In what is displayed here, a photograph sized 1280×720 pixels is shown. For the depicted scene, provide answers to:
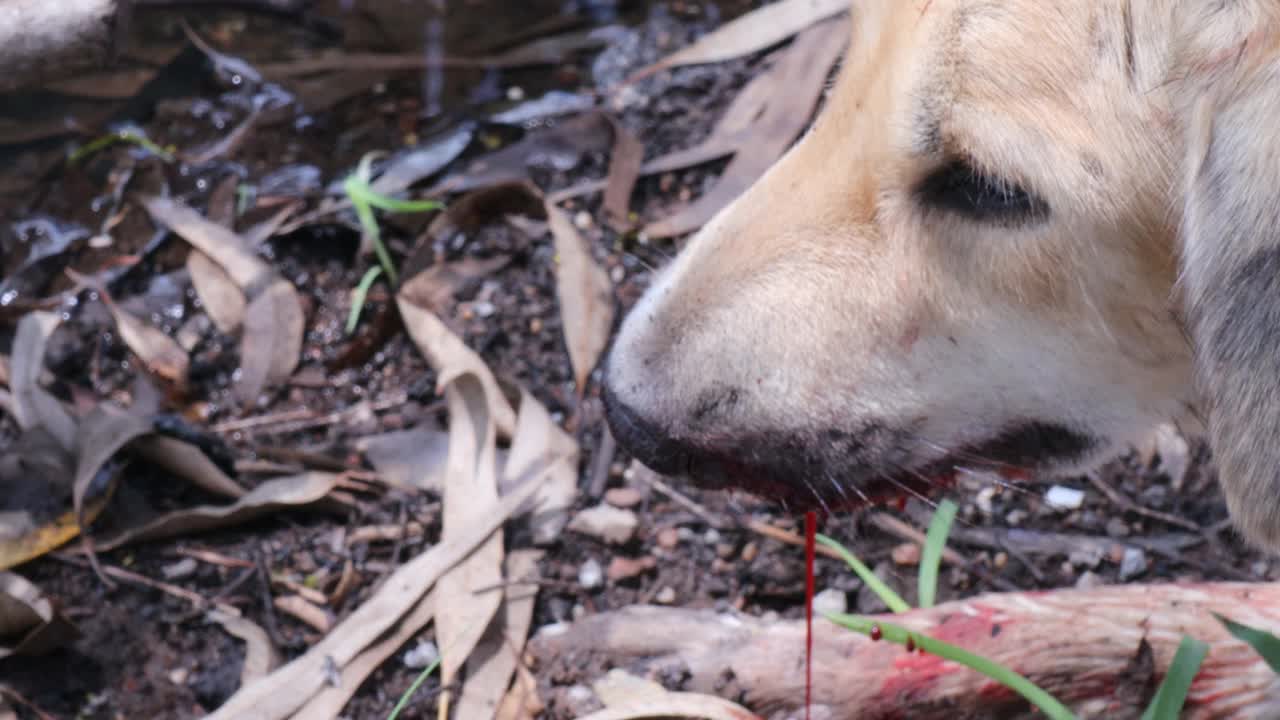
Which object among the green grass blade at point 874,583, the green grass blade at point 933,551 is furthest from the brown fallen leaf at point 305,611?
the green grass blade at point 933,551

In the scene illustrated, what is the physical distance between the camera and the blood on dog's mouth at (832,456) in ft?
7.63

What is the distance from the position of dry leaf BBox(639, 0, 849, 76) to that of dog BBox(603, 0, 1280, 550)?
93.7 inches

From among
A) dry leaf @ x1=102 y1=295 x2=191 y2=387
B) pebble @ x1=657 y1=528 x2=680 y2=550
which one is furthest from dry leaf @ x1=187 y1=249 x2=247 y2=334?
pebble @ x1=657 y1=528 x2=680 y2=550

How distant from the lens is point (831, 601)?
9.82 feet

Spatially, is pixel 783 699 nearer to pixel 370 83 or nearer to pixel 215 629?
pixel 215 629

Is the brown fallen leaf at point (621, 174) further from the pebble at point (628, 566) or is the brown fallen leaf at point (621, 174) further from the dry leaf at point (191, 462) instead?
the dry leaf at point (191, 462)

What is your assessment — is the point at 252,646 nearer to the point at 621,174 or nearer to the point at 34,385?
the point at 34,385

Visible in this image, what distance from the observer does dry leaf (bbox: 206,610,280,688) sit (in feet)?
9.37

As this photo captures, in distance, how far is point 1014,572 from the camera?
308 centimetres

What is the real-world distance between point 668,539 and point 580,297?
0.82m

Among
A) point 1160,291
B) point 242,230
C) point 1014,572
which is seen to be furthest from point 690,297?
point 242,230

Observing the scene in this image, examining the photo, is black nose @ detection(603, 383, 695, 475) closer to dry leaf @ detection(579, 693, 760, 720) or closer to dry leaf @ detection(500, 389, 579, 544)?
dry leaf @ detection(579, 693, 760, 720)

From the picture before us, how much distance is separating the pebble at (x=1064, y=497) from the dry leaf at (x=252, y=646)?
176 cm

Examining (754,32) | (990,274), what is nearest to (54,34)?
(990,274)
